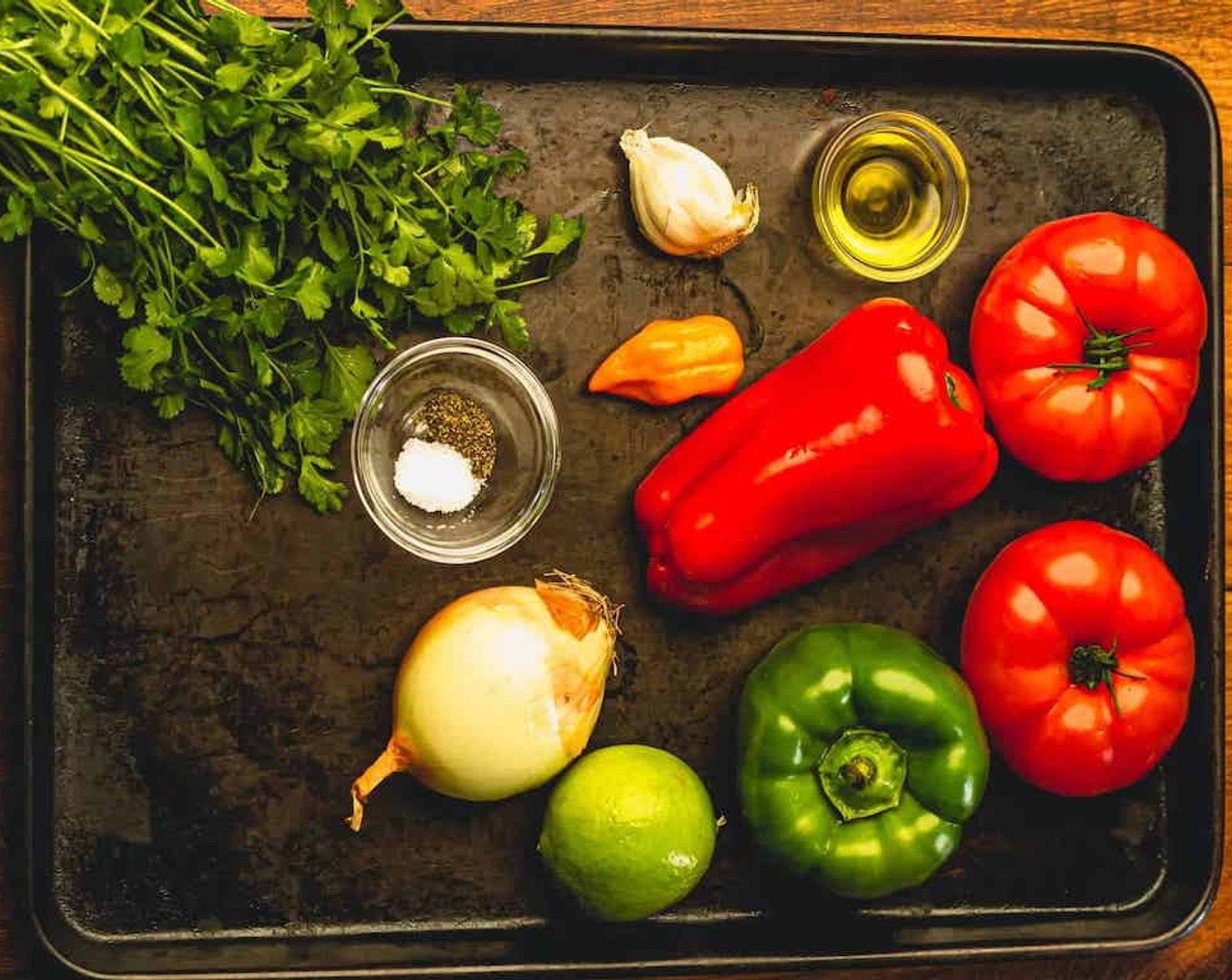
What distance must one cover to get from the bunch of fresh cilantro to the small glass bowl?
37 millimetres

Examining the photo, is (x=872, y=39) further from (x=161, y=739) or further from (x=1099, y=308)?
(x=161, y=739)

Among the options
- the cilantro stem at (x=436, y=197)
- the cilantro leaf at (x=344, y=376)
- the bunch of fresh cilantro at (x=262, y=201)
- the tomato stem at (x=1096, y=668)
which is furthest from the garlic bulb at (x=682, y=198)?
the tomato stem at (x=1096, y=668)

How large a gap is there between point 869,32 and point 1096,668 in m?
0.72

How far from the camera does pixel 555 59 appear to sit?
1.32 metres

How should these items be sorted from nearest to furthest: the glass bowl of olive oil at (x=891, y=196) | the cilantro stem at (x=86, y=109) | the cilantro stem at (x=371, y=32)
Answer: the cilantro stem at (x=86, y=109)
the cilantro stem at (x=371, y=32)
the glass bowl of olive oil at (x=891, y=196)

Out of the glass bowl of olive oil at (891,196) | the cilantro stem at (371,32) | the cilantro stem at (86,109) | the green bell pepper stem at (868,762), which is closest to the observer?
the cilantro stem at (86,109)

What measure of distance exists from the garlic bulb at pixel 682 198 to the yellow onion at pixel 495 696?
0.40 m

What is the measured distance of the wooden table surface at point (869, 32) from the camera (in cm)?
130

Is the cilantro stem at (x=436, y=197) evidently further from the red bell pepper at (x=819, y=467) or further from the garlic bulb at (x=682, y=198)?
the red bell pepper at (x=819, y=467)

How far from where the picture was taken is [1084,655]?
127 cm

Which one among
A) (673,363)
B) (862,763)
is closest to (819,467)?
(673,363)

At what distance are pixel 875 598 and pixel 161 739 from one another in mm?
789

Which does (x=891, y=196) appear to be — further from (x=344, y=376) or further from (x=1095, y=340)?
(x=344, y=376)

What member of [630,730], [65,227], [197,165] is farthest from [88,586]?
[630,730]
